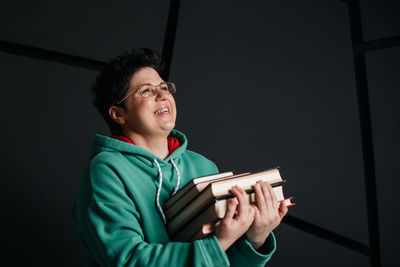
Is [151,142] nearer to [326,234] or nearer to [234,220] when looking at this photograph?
[234,220]

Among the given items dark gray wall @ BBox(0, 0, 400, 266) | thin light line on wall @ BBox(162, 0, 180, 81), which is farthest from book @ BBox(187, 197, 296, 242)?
thin light line on wall @ BBox(162, 0, 180, 81)

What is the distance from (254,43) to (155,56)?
0.53 meters

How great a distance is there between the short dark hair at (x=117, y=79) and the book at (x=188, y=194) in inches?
10.6

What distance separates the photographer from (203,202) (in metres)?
0.57

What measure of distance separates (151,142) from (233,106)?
0.55 meters

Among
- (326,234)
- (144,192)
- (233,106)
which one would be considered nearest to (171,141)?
(144,192)

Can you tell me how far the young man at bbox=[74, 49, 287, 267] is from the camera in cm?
57

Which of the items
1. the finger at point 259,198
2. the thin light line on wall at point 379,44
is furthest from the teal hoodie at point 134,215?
the thin light line on wall at point 379,44

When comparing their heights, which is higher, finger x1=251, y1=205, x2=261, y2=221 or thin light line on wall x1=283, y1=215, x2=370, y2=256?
finger x1=251, y1=205, x2=261, y2=221

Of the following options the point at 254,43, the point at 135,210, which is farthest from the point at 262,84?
the point at 135,210

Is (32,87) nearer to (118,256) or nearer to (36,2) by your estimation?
(36,2)

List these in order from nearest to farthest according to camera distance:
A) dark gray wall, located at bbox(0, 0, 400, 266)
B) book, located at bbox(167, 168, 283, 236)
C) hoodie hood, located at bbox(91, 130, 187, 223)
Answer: book, located at bbox(167, 168, 283, 236) → hoodie hood, located at bbox(91, 130, 187, 223) → dark gray wall, located at bbox(0, 0, 400, 266)

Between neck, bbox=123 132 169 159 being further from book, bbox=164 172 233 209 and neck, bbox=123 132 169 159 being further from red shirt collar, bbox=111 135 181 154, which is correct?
book, bbox=164 172 233 209

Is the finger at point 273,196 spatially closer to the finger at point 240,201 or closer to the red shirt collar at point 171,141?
the finger at point 240,201
